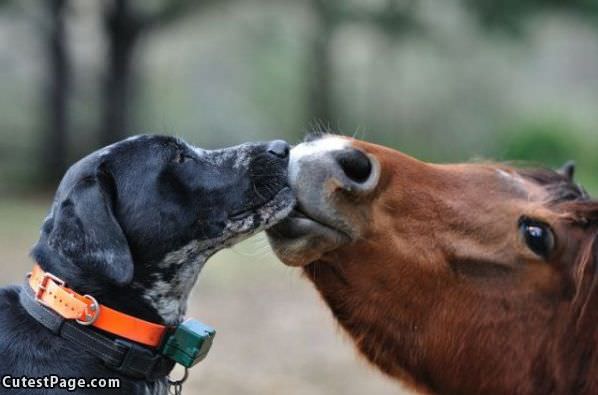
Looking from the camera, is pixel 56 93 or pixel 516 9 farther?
pixel 56 93

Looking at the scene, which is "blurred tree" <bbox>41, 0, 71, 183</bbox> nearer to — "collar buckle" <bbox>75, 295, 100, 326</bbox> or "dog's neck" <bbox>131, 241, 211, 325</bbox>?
"dog's neck" <bbox>131, 241, 211, 325</bbox>

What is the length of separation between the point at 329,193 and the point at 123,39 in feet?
44.5

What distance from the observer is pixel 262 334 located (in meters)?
8.48

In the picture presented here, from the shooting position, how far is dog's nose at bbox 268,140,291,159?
3541 mm

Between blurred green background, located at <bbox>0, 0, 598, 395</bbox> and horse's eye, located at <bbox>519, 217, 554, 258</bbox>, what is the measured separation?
727cm

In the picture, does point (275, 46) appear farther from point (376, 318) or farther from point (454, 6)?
point (376, 318)

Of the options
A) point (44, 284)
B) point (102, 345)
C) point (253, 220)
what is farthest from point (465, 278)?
point (44, 284)

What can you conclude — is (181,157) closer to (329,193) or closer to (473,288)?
(329,193)

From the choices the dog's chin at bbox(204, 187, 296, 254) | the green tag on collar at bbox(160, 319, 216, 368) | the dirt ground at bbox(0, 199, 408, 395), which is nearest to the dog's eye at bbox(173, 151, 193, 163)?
the dog's chin at bbox(204, 187, 296, 254)

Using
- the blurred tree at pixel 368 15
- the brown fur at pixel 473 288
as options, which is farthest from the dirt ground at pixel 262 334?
the blurred tree at pixel 368 15

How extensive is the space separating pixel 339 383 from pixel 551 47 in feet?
51.4

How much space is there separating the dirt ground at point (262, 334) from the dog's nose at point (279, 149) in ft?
6.66

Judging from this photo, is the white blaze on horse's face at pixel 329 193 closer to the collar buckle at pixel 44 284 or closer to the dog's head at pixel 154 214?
the dog's head at pixel 154 214

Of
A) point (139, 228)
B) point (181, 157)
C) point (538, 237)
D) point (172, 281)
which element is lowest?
point (172, 281)
